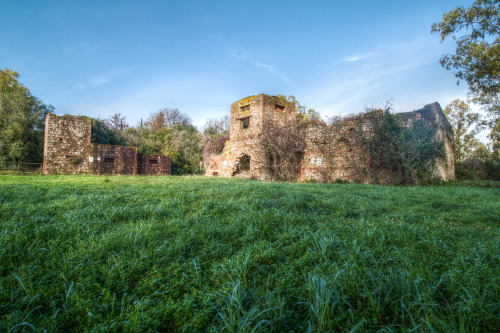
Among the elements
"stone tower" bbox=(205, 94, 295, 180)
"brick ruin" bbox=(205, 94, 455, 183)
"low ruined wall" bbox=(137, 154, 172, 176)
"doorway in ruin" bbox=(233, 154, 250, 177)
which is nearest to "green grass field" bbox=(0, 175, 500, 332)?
"brick ruin" bbox=(205, 94, 455, 183)

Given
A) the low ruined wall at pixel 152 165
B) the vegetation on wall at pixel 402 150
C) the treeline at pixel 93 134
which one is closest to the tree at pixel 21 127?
the treeline at pixel 93 134

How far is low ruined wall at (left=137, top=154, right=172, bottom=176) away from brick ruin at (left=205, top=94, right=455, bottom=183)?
6.69 metres

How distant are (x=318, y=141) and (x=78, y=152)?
57.8 feet

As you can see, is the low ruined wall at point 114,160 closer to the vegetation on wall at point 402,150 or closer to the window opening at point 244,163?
the window opening at point 244,163

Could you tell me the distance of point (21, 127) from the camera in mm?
19609

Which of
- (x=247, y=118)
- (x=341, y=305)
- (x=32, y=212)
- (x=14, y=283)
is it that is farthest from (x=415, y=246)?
(x=247, y=118)

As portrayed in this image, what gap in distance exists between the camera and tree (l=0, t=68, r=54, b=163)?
1916 centimetres

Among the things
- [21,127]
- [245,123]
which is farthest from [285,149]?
[21,127]

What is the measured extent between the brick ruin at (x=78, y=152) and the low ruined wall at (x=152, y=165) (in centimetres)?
107

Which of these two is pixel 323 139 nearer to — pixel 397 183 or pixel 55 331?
pixel 397 183

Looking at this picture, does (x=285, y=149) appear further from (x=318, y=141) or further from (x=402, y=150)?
(x=402, y=150)

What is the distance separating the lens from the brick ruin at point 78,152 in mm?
16000

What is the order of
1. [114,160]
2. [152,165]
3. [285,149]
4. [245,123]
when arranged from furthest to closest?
1. [152,165]
2. [114,160]
3. [245,123]
4. [285,149]

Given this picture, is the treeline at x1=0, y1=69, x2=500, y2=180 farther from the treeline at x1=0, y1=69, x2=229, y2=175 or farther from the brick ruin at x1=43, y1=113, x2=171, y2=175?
the brick ruin at x1=43, y1=113, x2=171, y2=175
